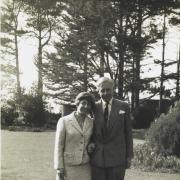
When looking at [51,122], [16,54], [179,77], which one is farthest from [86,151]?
[16,54]

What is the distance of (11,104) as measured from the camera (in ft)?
94.8

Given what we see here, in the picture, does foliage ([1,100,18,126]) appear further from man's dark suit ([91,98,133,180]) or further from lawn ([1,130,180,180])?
man's dark suit ([91,98,133,180])

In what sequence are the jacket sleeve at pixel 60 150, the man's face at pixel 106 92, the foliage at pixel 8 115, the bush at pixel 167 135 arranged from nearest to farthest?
the jacket sleeve at pixel 60 150 → the man's face at pixel 106 92 → the bush at pixel 167 135 → the foliage at pixel 8 115

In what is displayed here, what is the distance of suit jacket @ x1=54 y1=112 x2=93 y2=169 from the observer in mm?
5988

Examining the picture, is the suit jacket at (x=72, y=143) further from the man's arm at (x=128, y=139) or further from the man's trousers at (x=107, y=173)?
the man's arm at (x=128, y=139)

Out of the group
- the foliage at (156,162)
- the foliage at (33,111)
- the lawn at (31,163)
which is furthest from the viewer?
the foliage at (33,111)

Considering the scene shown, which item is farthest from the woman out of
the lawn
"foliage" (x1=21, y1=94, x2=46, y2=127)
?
"foliage" (x1=21, y1=94, x2=46, y2=127)

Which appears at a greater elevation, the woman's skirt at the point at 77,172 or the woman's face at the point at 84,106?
the woman's face at the point at 84,106

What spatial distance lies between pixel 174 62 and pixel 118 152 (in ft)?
92.7

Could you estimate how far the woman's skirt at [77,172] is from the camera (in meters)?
6.01

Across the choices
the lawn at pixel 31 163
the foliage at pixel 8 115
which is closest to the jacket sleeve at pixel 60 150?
the lawn at pixel 31 163

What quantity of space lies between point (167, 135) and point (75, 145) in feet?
26.2

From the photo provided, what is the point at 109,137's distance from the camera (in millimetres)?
6250

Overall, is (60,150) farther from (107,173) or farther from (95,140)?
(107,173)
